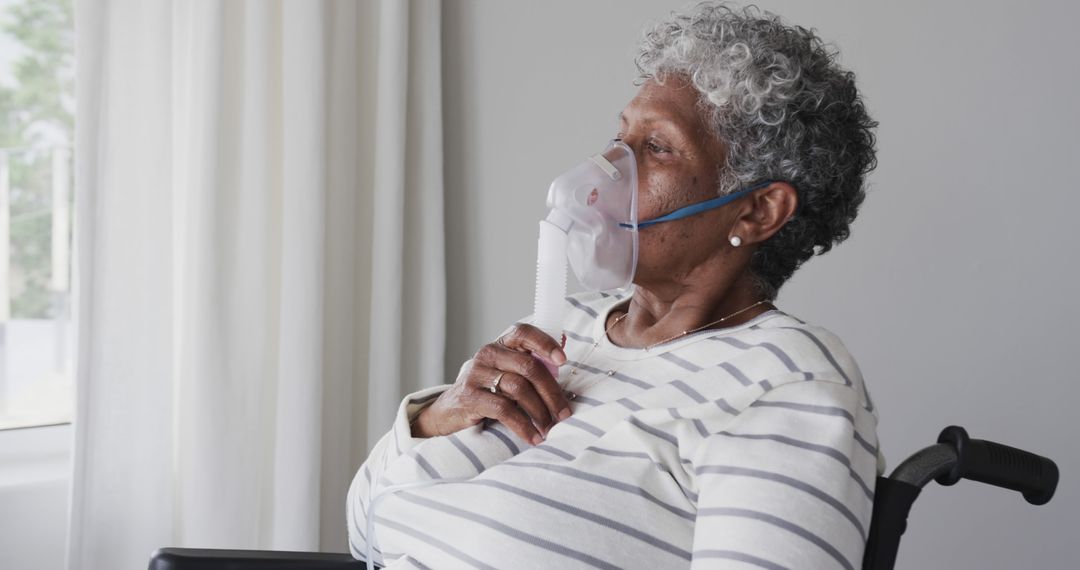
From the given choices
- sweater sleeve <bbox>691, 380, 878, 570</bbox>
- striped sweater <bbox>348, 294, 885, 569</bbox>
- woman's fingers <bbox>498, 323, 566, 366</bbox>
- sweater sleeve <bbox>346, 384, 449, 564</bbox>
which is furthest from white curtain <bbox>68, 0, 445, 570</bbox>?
sweater sleeve <bbox>691, 380, 878, 570</bbox>

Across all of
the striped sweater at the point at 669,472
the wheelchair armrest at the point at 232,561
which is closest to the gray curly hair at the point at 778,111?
the striped sweater at the point at 669,472

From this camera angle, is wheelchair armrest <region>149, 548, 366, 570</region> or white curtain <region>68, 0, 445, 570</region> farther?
white curtain <region>68, 0, 445, 570</region>

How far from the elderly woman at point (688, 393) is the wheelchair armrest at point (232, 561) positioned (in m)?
0.09

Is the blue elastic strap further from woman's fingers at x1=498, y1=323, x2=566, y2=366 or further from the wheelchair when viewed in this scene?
the wheelchair

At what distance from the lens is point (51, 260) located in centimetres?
219

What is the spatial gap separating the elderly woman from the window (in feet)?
3.58

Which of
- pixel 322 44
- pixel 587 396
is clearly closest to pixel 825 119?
pixel 587 396

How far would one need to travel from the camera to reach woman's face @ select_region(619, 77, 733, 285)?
133cm

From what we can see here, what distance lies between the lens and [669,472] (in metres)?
1.18

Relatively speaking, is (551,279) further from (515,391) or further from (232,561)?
(232,561)

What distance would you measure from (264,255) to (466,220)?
2.02ft

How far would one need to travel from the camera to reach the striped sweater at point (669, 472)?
104cm

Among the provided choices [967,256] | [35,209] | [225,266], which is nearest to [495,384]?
[225,266]

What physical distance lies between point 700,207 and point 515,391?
360mm
